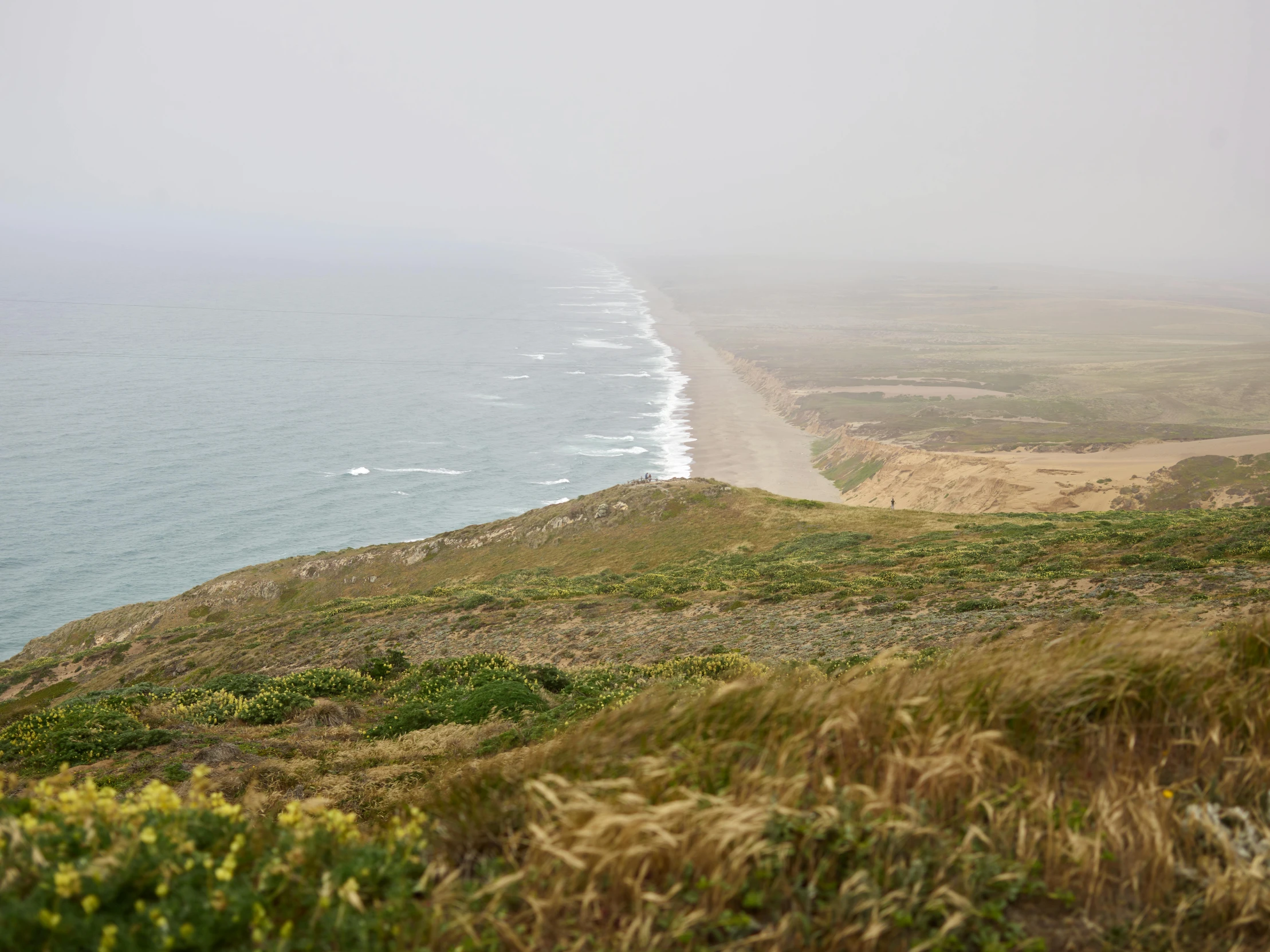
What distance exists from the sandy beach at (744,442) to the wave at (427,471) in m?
26.0

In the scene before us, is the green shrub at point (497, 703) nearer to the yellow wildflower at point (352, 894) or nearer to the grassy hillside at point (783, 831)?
the grassy hillside at point (783, 831)

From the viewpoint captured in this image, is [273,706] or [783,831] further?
[273,706]

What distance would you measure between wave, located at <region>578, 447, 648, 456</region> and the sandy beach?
672 centimetres

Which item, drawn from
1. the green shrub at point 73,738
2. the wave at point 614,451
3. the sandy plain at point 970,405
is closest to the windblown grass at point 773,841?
the green shrub at point 73,738

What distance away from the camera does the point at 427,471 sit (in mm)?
87625

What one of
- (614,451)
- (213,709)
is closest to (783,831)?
(213,709)

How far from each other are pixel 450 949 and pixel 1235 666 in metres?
5.67

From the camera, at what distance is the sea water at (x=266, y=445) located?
65.3 metres

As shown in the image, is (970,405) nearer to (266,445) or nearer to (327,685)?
(266,445)

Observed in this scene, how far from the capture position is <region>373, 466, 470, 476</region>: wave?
8697 centimetres

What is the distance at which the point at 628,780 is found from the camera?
Result: 4.23 meters

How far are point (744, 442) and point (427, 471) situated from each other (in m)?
39.6

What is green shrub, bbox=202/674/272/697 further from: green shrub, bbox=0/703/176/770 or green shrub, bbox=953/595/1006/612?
green shrub, bbox=953/595/1006/612

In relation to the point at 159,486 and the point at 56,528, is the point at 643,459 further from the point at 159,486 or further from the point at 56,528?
the point at 56,528
